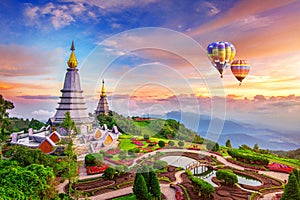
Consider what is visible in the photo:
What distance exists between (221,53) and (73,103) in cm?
1923

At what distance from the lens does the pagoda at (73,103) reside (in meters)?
29.1

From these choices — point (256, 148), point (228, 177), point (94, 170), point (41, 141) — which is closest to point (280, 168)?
point (228, 177)

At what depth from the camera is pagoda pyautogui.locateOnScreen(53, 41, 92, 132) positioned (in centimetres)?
2914

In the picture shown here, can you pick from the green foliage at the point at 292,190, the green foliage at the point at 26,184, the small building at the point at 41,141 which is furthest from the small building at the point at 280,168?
the small building at the point at 41,141

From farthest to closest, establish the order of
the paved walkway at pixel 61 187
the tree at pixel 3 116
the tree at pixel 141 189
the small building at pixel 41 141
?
Answer: the small building at pixel 41 141 → the tree at pixel 3 116 → the paved walkway at pixel 61 187 → the tree at pixel 141 189

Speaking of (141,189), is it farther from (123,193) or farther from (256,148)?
(256,148)

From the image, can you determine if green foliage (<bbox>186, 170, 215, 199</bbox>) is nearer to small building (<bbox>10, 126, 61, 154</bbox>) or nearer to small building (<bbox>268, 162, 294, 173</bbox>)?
small building (<bbox>268, 162, 294, 173</bbox>)

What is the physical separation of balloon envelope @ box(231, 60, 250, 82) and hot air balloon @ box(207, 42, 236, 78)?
84 cm

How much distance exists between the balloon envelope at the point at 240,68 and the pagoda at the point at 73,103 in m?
18.6

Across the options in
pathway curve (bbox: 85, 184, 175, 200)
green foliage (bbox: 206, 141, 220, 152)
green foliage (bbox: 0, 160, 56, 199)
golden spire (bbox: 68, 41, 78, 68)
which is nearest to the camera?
green foliage (bbox: 0, 160, 56, 199)

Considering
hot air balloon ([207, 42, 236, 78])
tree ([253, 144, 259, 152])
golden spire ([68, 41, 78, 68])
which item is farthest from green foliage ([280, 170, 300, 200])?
golden spire ([68, 41, 78, 68])

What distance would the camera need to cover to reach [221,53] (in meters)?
19.6

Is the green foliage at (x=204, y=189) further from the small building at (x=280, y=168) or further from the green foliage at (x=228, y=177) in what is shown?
the small building at (x=280, y=168)

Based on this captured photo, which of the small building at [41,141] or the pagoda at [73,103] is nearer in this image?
the small building at [41,141]
